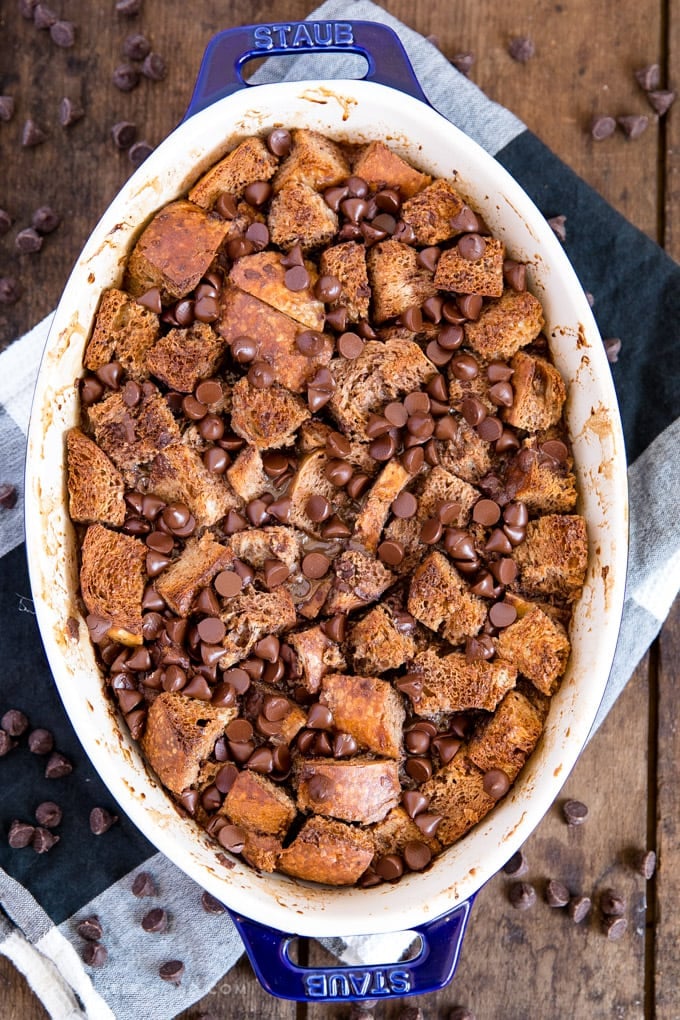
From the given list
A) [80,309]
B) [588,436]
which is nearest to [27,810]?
[80,309]

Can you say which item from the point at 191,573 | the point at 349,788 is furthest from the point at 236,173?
the point at 349,788

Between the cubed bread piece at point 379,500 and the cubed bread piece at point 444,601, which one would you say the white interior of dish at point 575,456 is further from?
the cubed bread piece at point 379,500

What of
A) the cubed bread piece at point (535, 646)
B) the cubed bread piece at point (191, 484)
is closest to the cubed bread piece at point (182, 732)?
the cubed bread piece at point (191, 484)

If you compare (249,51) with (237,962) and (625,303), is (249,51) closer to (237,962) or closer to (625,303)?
(625,303)

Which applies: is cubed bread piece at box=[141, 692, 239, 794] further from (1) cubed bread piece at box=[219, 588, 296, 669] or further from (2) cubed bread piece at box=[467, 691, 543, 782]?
(2) cubed bread piece at box=[467, 691, 543, 782]

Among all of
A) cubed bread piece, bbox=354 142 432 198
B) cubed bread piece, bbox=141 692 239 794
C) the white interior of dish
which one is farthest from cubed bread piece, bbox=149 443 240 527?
cubed bread piece, bbox=354 142 432 198

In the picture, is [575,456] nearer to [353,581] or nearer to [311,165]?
[353,581]
